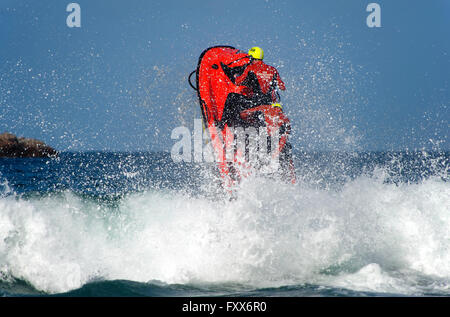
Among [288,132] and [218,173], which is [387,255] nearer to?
[288,132]

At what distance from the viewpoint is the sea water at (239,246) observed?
179 inches

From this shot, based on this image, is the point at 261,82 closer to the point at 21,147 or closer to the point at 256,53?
the point at 256,53

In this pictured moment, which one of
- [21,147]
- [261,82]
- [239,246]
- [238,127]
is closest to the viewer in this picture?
[239,246]

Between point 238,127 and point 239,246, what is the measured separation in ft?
6.98

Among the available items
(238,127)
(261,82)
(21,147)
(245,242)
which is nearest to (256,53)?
(261,82)

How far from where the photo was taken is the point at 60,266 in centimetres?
479

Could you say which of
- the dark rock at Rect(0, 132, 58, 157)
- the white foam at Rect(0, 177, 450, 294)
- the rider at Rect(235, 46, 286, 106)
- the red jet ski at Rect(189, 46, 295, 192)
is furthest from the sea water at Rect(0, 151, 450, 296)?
the dark rock at Rect(0, 132, 58, 157)

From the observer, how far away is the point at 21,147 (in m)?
48.7

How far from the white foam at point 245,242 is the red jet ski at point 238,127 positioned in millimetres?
520

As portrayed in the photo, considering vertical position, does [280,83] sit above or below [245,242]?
above

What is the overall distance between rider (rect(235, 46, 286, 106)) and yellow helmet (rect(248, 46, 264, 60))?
0.36 m

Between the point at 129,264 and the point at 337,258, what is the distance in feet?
8.42

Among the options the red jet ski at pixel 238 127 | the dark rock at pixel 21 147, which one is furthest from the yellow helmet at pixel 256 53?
the dark rock at pixel 21 147
